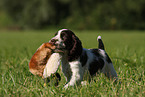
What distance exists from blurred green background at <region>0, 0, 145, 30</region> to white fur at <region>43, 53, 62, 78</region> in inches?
1113

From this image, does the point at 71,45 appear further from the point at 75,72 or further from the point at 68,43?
the point at 75,72

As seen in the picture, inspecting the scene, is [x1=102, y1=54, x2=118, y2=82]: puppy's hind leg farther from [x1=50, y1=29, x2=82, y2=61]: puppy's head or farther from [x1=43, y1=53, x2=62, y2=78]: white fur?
[x1=43, y1=53, x2=62, y2=78]: white fur

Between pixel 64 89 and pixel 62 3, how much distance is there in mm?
30741

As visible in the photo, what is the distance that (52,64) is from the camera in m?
2.03

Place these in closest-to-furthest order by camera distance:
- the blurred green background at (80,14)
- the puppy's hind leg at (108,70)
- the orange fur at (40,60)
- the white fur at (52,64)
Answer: the white fur at (52,64), the orange fur at (40,60), the puppy's hind leg at (108,70), the blurred green background at (80,14)

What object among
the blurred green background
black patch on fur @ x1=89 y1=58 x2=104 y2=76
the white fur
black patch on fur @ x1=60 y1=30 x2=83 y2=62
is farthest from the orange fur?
the blurred green background

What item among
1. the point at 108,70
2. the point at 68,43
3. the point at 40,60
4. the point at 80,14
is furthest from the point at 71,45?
the point at 80,14

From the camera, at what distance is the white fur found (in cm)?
202

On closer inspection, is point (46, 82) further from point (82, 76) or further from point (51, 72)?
point (82, 76)

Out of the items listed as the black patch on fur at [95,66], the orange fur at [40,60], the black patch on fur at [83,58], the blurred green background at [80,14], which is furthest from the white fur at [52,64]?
the blurred green background at [80,14]

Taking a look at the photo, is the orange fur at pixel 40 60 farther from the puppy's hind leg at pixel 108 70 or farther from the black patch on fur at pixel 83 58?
the puppy's hind leg at pixel 108 70

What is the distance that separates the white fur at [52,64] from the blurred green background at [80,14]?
92.7 feet

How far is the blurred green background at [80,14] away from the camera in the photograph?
30.3m

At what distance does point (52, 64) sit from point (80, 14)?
3067 centimetres
